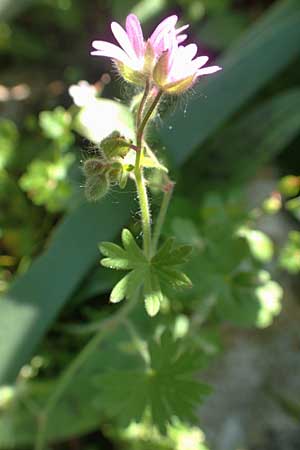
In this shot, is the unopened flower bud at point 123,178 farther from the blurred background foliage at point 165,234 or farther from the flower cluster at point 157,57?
the blurred background foliage at point 165,234

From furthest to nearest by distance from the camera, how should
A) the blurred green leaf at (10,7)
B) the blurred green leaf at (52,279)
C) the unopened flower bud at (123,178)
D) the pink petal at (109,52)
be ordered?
Result: the blurred green leaf at (10,7) → the blurred green leaf at (52,279) → the unopened flower bud at (123,178) → the pink petal at (109,52)

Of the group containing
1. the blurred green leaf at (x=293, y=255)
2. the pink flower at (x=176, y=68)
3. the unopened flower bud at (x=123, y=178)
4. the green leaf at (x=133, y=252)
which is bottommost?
the blurred green leaf at (x=293, y=255)

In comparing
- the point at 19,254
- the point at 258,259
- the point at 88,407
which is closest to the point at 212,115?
the point at 258,259

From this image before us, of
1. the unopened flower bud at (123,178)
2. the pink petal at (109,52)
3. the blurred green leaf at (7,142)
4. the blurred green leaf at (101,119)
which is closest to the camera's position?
the pink petal at (109,52)

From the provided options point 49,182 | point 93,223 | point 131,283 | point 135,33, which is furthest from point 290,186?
point 135,33

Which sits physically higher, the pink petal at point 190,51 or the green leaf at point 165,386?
the pink petal at point 190,51

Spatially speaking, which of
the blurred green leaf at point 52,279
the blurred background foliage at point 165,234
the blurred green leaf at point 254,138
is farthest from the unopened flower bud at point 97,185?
the blurred green leaf at point 254,138

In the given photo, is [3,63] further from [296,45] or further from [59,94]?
[296,45]
